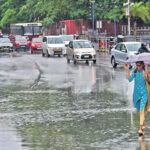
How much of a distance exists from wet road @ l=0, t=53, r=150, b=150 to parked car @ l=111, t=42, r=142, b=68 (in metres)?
8.72

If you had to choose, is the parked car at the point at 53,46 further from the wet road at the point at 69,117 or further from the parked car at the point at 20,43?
the wet road at the point at 69,117

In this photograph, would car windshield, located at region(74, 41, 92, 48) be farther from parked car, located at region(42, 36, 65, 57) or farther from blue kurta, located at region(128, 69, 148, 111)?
blue kurta, located at region(128, 69, 148, 111)

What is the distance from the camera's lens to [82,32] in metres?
78.2

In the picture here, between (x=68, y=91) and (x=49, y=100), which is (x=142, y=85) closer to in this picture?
(x=49, y=100)

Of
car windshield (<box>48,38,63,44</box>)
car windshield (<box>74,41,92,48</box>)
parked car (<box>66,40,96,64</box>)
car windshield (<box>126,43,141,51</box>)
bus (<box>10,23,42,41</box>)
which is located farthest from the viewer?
bus (<box>10,23,42,41</box>)

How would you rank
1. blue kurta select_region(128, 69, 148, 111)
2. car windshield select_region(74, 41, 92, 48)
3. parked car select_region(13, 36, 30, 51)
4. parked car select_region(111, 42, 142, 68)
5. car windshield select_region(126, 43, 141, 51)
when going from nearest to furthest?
blue kurta select_region(128, 69, 148, 111) → parked car select_region(111, 42, 142, 68) → car windshield select_region(126, 43, 141, 51) → car windshield select_region(74, 41, 92, 48) → parked car select_region(13, 36, 30, 51)

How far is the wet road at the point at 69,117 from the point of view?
386 inches

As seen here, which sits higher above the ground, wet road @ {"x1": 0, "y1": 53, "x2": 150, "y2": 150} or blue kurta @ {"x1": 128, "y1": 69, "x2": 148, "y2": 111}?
blue kurta @ {"x1": 128, "y1": 69, "x2": 148, "y2": 111}

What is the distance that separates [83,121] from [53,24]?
75266mm

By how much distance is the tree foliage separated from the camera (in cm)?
7094

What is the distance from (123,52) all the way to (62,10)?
2161 inches

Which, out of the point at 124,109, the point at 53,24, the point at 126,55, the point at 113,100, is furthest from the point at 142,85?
the point at 53,24

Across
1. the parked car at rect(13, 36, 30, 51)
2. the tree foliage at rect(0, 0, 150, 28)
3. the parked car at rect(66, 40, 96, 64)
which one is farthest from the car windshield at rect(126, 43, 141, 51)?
the tree foliage at rect(0, 0, 150, 28)

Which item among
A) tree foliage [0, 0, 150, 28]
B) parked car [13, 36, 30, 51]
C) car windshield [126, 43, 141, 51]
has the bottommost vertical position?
parked car [13, 36, 30, 51]
